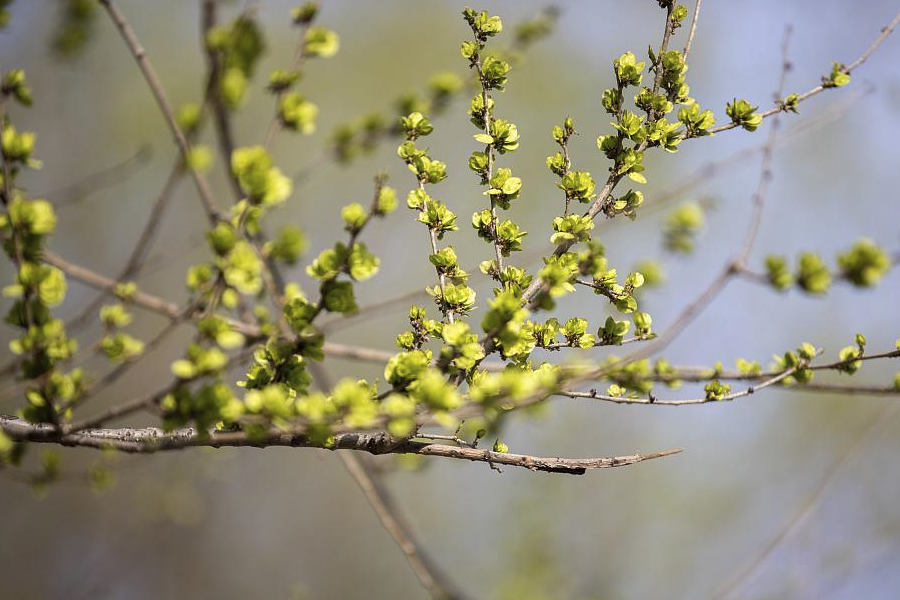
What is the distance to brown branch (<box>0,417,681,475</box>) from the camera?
1071mm

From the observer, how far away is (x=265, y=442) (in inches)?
43.3

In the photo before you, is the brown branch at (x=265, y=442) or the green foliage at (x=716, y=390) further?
the green foliage at (x=716, y=390)

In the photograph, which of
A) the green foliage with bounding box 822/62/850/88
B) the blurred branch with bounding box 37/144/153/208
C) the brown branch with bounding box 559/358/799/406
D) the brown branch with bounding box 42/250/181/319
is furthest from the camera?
the blurred branch with bounding box 37/144/153/208

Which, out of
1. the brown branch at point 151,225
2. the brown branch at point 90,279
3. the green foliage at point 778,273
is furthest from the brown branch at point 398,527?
the green foliage at point 778,273

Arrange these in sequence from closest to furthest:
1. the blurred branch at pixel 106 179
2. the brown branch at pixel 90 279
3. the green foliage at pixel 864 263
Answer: the green foliage at pixel 864 263
the brown branch at pixel 90 279
the blurred branch at pixel 106 179

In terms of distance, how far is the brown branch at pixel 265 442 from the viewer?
1.07 metres

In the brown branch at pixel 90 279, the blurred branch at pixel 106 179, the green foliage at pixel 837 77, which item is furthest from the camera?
the blurred branch at pixel 106 179

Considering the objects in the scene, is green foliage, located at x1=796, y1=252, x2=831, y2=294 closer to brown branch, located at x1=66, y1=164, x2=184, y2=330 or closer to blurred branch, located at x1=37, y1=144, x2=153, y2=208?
brown branch, located at x1=66, y1=164, x2=184, y2=330

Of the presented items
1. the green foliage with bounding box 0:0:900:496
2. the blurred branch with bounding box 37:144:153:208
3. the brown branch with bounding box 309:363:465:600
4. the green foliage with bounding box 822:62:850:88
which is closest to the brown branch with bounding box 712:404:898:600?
the green foliage with bounding box 0:0:900:496

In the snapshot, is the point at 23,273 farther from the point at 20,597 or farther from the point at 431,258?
the point at 20,597

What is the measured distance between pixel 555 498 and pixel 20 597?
4933 millimetres

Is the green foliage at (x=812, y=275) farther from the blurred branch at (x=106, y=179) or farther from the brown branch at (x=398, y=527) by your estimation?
the blurred branch at (x=106, y=179)

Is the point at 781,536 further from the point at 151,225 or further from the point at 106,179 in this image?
the point at 106,179

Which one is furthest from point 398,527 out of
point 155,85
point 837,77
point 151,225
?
point 837,77
